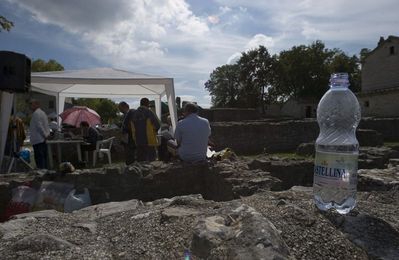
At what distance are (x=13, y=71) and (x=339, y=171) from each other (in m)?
6.70

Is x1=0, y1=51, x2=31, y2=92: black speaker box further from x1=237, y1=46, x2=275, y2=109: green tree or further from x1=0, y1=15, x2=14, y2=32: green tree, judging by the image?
x1=237, y1=46, x2=275, y2=109: green tree

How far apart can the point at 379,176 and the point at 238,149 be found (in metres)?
13.2

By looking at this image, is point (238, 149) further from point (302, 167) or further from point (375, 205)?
point (375, 205)

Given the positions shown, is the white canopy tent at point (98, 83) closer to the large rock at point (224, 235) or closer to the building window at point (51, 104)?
the large rock at point (224, 235)

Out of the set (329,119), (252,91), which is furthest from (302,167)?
(252,91)

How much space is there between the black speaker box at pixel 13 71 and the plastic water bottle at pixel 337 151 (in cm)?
605

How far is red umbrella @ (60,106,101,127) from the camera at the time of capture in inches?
614

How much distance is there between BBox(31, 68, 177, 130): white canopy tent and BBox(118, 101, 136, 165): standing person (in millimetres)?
2475

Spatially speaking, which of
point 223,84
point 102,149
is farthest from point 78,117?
point 223,84

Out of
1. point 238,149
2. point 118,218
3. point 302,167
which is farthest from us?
point 238,149

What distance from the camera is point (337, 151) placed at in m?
2.66

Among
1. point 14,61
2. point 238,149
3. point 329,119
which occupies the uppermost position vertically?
point 14,61

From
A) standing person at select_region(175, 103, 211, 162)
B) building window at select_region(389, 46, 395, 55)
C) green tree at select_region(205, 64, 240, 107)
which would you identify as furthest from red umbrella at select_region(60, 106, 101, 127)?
green tree at select_region(205, 64, 240, 107)

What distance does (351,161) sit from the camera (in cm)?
254
